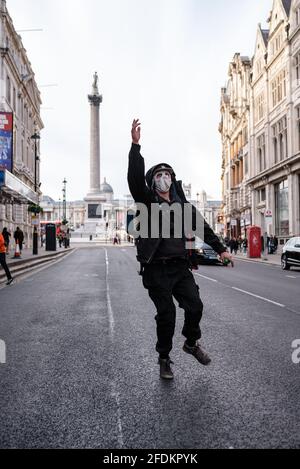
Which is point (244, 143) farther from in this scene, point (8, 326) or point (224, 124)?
point (8, 326)

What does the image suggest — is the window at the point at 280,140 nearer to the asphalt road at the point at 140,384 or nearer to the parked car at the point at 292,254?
the parked car at the point at 292,254

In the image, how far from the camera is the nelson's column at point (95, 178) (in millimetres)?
83188

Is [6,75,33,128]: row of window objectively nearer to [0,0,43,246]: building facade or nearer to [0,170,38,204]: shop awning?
[0,0,43,246]: building facade

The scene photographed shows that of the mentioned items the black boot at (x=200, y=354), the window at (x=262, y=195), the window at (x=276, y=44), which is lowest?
the black boot at (x=200, y=354)

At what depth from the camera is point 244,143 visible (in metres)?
48.9

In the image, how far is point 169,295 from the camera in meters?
4.30

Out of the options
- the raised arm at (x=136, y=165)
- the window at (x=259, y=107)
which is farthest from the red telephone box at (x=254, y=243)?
the raised arm at (x=136, y=165)

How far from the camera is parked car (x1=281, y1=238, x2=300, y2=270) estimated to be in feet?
64.6

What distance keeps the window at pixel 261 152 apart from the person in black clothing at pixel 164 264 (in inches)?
1498

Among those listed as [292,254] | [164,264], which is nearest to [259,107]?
[292,254]

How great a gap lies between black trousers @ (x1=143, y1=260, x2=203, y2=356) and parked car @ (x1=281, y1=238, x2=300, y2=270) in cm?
1620

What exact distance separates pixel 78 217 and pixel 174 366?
172 metres
